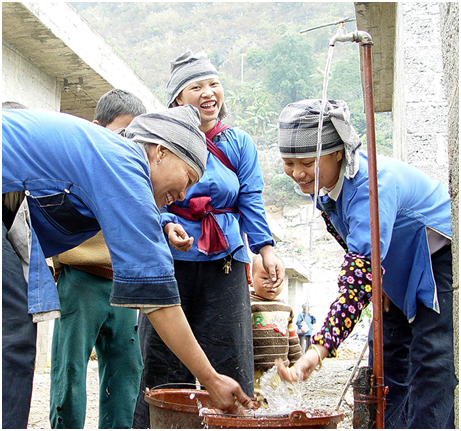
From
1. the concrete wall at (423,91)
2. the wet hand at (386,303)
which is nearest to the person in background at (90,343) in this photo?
the wet hand at (386,303)

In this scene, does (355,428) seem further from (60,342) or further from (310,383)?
(310,383)

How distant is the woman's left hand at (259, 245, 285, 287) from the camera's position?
3.13 m

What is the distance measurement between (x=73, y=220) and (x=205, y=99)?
1594 mm

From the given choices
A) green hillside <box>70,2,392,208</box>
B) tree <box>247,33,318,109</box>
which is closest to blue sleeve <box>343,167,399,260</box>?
green hillside <box>70,2,392,208</box>

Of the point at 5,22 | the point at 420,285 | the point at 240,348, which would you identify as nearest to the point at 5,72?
the point at 5,22

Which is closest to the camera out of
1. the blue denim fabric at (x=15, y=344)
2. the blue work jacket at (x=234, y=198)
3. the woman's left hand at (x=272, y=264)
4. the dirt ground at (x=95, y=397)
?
the blue denim fabric at (x=15, y=344)

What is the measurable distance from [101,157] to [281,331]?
2282mm

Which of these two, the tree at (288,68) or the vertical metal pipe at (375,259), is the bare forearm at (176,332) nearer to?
the vertical metal pipe at (375,259)

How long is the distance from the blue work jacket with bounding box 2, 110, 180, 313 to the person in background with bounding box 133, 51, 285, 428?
3.02 ft

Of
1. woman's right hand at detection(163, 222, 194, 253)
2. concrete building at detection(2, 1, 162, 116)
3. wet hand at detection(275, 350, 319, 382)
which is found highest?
concrete building at detection(2, 1, 162, 116)

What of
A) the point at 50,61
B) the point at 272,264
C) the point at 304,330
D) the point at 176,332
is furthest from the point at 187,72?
the point at 304,330

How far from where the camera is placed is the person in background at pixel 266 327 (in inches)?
146

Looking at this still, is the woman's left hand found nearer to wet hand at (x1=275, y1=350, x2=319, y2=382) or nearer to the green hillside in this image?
wet hand at (x1=275, y1=350, x2=319, y2=382)

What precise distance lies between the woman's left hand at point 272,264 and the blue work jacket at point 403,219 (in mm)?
449
